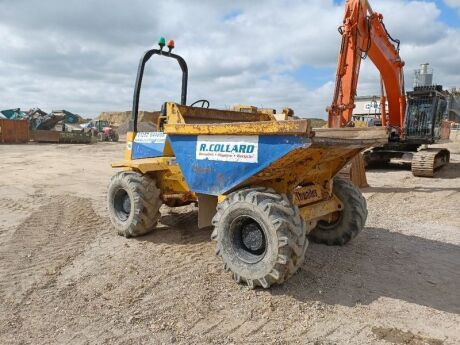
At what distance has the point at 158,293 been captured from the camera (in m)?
3.90

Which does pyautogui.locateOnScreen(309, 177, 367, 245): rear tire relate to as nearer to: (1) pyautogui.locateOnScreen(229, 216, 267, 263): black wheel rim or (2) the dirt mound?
(1) pyautogui.locateOnScreen(229, 216, 267, 263): black wheel rim

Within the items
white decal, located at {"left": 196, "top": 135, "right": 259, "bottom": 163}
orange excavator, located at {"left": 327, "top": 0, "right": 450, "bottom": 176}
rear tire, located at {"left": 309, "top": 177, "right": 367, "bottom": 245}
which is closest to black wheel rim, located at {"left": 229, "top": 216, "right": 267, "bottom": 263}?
white decal, located at {"left": 196, "top": 135, "right": 259, "bottom": 163}

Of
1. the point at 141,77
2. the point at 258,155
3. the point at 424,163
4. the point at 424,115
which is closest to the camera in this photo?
the point at 258,155

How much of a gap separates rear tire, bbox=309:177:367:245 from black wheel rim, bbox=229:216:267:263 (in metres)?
1.46

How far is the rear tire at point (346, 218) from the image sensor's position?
507cm

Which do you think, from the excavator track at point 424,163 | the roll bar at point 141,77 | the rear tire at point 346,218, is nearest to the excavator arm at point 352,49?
the excavator track at point 424,163

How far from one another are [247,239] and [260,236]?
154 mm

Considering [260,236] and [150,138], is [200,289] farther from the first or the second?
[150,138]

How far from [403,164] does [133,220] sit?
37.7ft

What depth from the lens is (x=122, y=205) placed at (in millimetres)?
5867

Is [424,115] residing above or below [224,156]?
above

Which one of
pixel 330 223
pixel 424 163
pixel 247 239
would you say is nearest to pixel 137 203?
pixel 247 239

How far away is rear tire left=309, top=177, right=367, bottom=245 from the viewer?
16.6 ft

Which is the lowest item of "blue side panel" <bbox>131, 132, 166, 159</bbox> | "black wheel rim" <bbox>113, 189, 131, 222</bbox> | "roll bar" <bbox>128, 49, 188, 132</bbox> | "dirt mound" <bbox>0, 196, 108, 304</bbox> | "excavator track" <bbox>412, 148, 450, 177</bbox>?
"dirt mound" <bbox>0, 196, 108, 304</bbox>
